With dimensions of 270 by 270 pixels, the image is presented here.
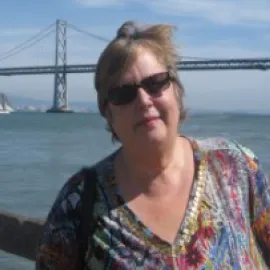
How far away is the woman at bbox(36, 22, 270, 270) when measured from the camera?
158 cm

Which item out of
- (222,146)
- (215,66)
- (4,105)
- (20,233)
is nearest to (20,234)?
(20,233)

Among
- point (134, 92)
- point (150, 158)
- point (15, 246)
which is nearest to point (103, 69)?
point (134, 92)

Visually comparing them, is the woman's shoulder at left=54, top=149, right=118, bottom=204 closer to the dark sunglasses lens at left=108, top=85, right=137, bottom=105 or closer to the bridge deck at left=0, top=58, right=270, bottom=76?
the dark sunglasses lens at left=108, top=85, right=137, bottom=105

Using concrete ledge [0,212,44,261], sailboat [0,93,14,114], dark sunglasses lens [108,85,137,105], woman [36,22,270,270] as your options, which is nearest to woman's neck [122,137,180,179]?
woman [36,22,270,270]

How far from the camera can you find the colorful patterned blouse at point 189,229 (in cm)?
157

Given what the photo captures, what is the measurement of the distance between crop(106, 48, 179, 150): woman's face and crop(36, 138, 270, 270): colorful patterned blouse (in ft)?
0.48

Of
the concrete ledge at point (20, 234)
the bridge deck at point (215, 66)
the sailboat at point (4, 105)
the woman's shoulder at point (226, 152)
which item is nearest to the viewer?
the woman's shoulder at point (226, 152)

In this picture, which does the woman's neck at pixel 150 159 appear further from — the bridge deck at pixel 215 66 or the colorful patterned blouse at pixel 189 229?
the bridge deck at pixel 215 66

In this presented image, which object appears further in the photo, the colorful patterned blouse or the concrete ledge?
the concrete ledge

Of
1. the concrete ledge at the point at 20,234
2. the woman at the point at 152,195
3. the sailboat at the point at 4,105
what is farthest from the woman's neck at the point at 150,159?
the sailboat at the point at 4,105

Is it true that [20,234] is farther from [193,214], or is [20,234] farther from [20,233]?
[193,214]

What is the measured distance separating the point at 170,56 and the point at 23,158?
20.4 m

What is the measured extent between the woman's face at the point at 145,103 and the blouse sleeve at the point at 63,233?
6.8 inches

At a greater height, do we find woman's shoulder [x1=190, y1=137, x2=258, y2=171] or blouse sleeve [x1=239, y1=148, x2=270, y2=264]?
woman's shoulder [x1=190, y1=137, x2=258, y2=171]
